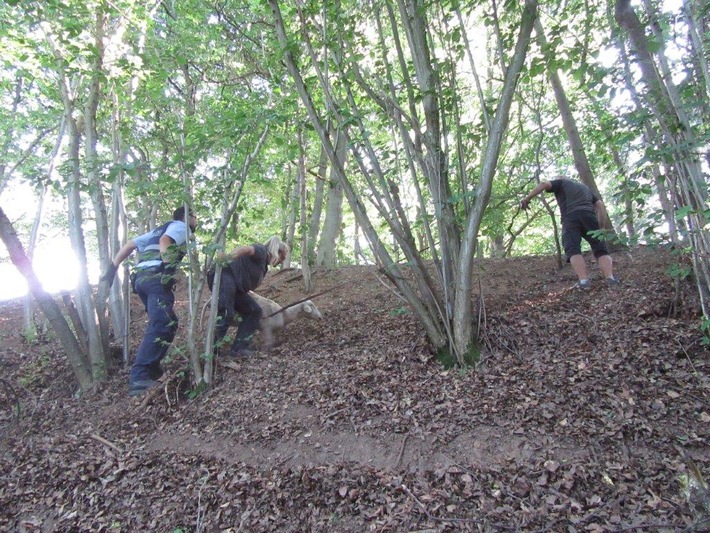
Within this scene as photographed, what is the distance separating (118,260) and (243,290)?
53.3 inches

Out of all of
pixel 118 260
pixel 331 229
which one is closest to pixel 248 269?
pixel 118 260

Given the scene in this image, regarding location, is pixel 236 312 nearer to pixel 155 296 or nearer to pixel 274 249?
pixel 274 249

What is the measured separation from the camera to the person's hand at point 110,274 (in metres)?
4.47

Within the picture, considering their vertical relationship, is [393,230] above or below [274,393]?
above

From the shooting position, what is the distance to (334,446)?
296 centimetres

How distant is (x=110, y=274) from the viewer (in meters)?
4.53

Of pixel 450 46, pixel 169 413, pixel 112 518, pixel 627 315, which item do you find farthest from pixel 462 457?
pixel 450 46

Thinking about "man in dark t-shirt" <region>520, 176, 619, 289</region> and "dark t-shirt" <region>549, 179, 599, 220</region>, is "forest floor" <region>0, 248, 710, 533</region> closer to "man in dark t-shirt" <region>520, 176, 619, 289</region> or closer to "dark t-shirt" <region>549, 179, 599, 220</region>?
"man in dark t-shirt" <region>520, 176, 619, 289</region>

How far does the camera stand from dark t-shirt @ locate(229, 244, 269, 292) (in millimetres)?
4645

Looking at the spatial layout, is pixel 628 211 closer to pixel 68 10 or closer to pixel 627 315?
pixel 627 315

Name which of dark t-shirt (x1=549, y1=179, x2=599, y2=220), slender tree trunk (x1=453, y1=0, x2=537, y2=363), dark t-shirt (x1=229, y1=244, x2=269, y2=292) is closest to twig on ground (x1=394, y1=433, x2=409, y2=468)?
slender tree trunk (x1=453, y1=0, x2=537, y2=363)

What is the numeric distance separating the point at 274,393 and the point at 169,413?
96 centimetres

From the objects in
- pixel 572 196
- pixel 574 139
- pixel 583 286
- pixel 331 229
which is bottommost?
pixel 583 286

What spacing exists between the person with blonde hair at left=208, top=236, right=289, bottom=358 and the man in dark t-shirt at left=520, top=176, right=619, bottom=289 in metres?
3.01
